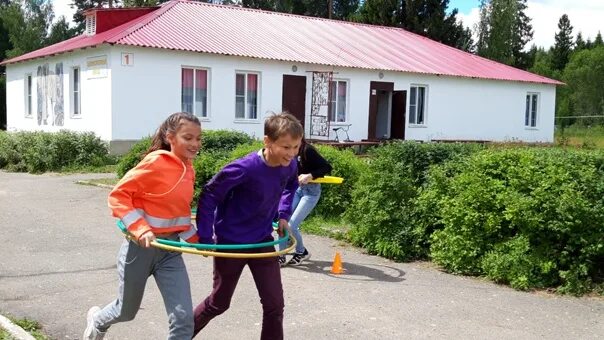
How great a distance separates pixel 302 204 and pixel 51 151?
13870 mm

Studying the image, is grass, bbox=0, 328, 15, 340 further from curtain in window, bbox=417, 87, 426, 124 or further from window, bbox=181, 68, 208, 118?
curtain in window, bbox=417, 87, 426, 124

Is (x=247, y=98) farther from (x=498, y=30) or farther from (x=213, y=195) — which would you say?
(x=498, y=30)

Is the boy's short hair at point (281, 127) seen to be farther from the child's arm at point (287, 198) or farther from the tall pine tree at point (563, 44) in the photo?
the tall pine tree at point (563, 44)

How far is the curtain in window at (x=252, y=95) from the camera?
2355cm

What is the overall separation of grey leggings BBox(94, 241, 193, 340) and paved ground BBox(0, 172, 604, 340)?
4.00 feet

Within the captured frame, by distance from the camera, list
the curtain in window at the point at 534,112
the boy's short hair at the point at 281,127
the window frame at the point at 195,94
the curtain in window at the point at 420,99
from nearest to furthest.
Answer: the boy's short hair at the point at 281,127 → the window frame at the point at 195,94 → the curtain in window at the point at 420,99 → the curtain in window at the point at 534,112

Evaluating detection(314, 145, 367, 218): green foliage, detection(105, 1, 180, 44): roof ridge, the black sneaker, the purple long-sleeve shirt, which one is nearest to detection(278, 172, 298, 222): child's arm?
the purple long-sleeve shirt

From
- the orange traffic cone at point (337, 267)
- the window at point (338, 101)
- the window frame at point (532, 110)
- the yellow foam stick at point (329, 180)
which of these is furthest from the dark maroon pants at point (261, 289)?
the window frame at point (532, 110)

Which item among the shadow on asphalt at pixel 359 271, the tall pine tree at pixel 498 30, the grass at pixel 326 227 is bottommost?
the shadow on asphalt at pixel 359 271

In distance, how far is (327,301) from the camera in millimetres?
6320

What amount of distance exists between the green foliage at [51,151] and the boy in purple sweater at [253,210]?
644 inches

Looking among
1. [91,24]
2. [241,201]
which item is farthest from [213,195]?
[91,24]

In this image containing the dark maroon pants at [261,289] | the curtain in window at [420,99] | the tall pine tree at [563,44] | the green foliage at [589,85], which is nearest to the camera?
the dark maroon pants at [261,289]

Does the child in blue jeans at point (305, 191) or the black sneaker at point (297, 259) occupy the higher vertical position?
the child in blue jeans at point (305, 191)
